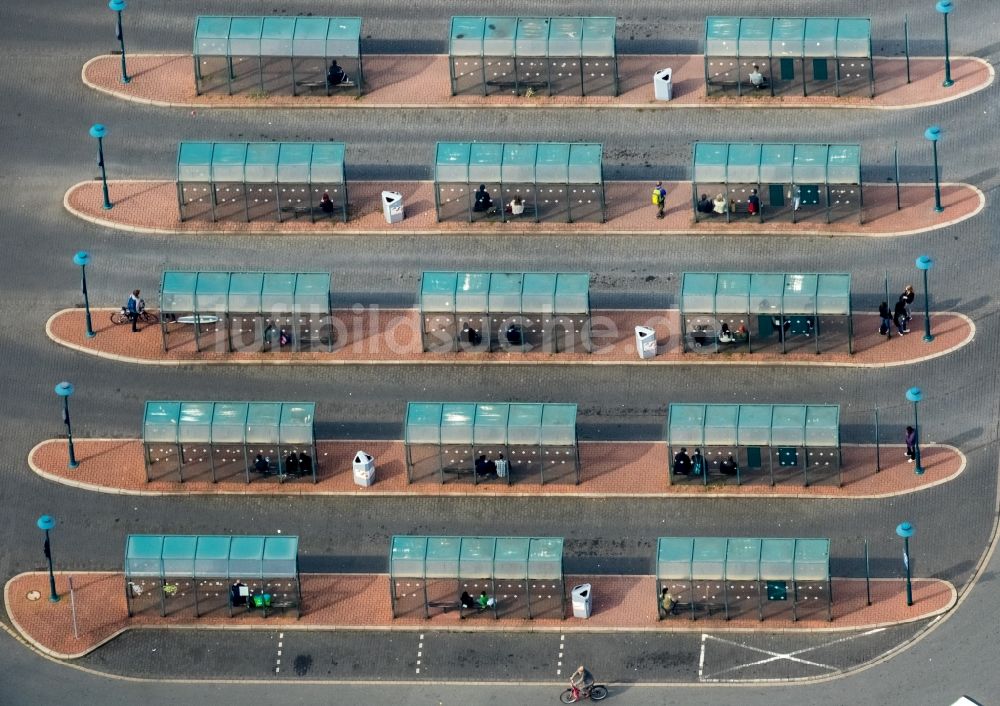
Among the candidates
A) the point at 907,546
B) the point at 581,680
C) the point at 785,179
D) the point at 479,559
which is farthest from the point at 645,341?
the point at 581,680

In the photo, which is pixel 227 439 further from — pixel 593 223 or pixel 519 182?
pixel 593 223

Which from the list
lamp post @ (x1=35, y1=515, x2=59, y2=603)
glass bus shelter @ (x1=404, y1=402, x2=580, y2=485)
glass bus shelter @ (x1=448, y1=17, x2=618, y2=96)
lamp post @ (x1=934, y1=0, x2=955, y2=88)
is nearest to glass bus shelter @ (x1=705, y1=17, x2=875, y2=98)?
lamp post @ (x1=934, y1=0, x2=955, y2=88)

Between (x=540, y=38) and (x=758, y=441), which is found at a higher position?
(x=540, y=38)

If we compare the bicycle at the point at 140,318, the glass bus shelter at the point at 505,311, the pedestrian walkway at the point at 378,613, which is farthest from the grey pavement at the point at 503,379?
the glass bus shelter at the point at 505,311

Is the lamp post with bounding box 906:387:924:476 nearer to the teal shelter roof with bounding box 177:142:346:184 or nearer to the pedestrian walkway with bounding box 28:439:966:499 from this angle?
the pedestrian walkway with bounding box 28:439:966:499

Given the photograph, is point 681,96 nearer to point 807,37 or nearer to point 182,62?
point 807,37
